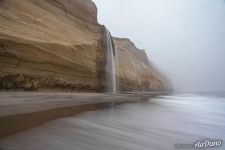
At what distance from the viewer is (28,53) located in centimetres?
1098

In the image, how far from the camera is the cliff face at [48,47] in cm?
1023

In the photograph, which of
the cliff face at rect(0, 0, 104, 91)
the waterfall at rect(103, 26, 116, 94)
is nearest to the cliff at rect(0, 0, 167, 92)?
the cliff face at rect(0, 0, 104, 91)

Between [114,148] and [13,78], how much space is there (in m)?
8.07

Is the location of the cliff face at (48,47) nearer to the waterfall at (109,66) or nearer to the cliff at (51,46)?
the cliff at (51,46)

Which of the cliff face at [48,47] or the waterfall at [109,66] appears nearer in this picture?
the cliff face at [48,47]

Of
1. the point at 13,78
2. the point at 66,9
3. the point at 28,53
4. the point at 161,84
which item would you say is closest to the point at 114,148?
the point at 13,78

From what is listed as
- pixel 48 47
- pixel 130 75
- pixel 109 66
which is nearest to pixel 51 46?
pixel 48 47

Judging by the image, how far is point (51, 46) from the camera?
492 inches

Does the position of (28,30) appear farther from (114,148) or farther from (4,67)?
(114,148)

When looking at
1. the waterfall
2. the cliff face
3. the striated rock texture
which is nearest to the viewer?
the cliff face

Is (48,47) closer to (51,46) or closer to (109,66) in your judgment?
(51,46)

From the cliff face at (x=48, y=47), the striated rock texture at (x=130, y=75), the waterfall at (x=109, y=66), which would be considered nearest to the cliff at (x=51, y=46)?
the cliff face at (x=48, y=47)

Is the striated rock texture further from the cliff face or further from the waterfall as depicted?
the cliff face

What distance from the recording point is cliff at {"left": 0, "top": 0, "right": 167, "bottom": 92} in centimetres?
1027
